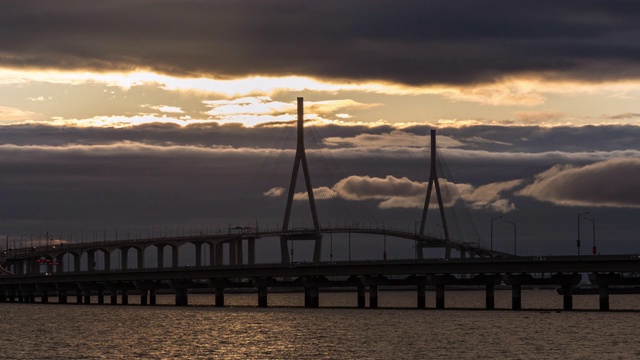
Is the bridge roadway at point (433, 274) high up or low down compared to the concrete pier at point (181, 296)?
up

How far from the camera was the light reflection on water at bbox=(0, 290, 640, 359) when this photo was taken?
95500 millimetres

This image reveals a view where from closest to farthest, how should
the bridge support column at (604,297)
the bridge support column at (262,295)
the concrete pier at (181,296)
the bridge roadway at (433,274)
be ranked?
the bridge roadway at (433,274)
the bridge support column at (604,297)
the bridge support column at (262,295)
the concrete pier at (181,296)

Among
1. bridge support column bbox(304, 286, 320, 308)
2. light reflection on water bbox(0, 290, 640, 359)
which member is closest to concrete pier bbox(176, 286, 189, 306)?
bridge support column bbox(304, 286, 320, 308)

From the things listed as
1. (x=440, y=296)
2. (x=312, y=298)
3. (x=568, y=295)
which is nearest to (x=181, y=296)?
(x=312, y=298)

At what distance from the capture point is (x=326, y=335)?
373ft

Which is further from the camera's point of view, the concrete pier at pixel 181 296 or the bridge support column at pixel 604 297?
the concrete pier at pixel 181 296

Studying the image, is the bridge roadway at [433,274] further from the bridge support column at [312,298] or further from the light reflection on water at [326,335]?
the light reflection on water at [326,335]

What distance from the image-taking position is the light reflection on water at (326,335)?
95500 mm

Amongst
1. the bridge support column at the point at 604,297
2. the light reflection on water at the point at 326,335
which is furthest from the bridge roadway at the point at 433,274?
the light reflection on water at the point at 326,335

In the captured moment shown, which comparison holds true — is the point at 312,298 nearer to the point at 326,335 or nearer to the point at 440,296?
the point at 440,296

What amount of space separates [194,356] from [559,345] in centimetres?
2814

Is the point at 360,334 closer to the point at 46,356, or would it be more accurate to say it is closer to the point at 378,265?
the point at 46,356

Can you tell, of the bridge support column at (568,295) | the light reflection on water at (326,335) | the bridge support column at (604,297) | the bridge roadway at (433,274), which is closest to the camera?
the light reflection on water at (326,335)

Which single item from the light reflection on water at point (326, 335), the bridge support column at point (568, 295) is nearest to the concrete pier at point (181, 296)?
the light reflection on water at point (326, 335)
